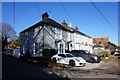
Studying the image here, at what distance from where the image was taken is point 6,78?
13.2 meters

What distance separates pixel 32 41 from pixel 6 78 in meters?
26.5

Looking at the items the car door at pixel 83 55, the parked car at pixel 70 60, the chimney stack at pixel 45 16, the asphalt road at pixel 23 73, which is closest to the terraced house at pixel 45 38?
the chimney stack at pixel 45 16

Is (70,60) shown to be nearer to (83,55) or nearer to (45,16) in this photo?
(83,55)

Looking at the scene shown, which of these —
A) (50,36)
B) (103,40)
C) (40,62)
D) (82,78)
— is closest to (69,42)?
(50,36)

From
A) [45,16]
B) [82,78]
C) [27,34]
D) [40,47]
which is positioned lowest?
[82,78]

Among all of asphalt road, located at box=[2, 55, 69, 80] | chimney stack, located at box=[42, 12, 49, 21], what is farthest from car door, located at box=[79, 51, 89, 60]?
asphalt road, located at box=[2, 55, 69, 80]

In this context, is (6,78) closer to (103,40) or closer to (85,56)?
(85,56)

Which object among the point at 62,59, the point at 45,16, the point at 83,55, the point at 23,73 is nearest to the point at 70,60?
the point at 62,59

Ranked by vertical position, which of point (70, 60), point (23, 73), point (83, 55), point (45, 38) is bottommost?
point (23, 73)

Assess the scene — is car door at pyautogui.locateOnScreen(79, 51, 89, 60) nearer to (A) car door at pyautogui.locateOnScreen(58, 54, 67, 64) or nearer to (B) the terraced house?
(A) car door at pyautogui.locateOnScreen(58, 54, 67, 64)

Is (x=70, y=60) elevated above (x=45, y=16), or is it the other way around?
(x=45, y=16)

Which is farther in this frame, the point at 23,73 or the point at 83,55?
the point at 83,55

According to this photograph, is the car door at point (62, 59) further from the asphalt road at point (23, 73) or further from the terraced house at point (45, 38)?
the terraced house at point (45, 38)

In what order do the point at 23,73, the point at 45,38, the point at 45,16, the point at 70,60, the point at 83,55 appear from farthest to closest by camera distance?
the point at 45,16 → the point at 45,38 → the point at 83,55 → the point at 70,60 → the point at 23,73
